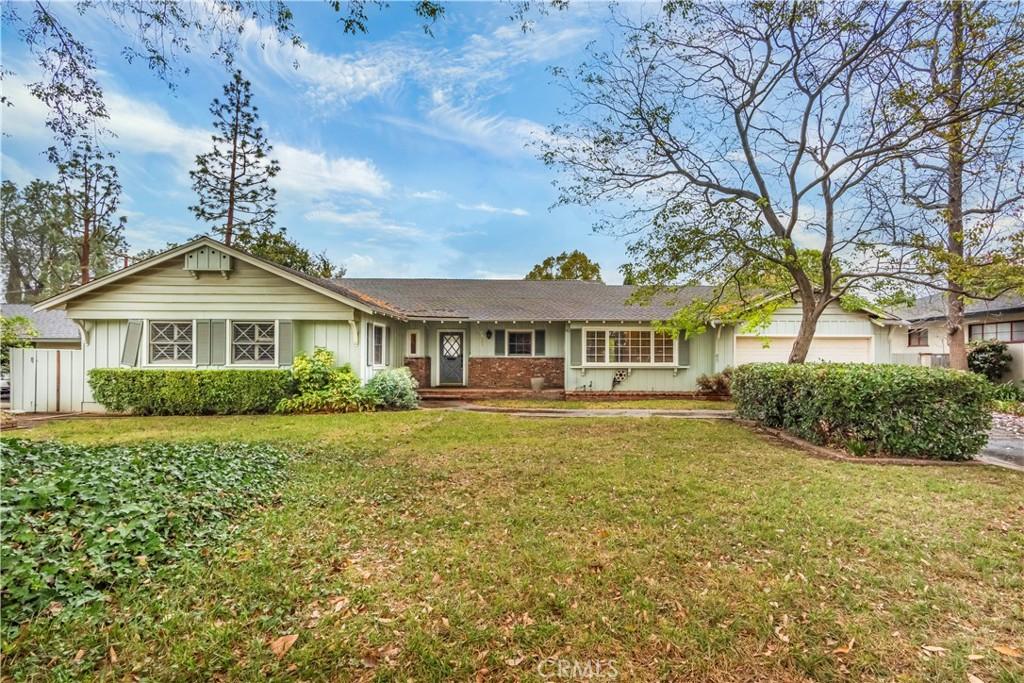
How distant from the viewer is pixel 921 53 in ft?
30.0

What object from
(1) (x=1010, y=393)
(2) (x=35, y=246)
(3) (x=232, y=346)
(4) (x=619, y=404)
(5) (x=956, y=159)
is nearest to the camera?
(5) (x=956, y=159)

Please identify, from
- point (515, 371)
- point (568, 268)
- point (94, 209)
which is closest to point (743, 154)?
point (515, 371)

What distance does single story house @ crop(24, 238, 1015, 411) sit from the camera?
11172 millimetres

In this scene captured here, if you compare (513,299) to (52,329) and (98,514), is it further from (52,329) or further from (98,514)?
(52,329)

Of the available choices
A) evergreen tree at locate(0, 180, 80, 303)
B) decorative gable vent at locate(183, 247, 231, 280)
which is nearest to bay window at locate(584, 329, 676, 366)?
decorative gable vent at locate(183, 247, 231, 280)

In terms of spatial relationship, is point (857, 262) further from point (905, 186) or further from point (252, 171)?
point (252, 171)

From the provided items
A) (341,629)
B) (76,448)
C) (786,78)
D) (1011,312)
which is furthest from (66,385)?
(1011,312)

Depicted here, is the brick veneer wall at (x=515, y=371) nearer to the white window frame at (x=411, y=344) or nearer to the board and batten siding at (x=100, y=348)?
the white window frame at (x=411, y=344)

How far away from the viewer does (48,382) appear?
1112cm

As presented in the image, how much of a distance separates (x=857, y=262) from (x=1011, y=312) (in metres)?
9.56

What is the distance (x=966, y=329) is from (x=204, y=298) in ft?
84.9

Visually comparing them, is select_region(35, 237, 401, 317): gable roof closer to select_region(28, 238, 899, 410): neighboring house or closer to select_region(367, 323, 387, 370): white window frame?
select_region(28, 238, 899, 410): neighboring house

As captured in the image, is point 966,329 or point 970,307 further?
point 966,329

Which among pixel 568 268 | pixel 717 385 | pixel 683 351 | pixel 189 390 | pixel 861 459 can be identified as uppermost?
pixel 568 268
